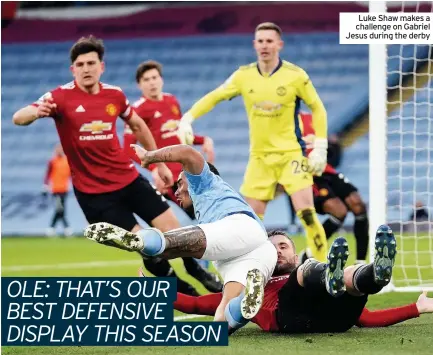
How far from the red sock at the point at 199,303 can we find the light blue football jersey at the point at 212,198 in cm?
Answer: 52

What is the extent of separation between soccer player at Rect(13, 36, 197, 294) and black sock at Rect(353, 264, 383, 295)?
2.54 metres

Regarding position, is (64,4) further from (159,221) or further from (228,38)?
(159,221)

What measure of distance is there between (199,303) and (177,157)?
102 centimetres

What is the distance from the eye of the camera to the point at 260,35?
8.42 m

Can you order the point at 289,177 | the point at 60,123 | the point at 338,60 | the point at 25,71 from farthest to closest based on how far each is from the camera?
the point at 25,71, the point at 338,60, the point at 289,177, the point at 60,123

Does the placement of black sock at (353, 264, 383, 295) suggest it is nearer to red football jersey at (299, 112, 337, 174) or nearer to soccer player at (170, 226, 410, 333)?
soccer player at (170, 226, 410, 333)

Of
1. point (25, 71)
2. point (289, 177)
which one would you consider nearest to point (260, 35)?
point (289, 177)

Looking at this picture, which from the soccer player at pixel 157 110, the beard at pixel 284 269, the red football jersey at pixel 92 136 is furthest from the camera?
the soccer player at pixel 157 110

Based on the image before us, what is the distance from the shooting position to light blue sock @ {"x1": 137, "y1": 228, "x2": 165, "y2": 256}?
5066 mm

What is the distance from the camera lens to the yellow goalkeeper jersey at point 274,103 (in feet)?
27.5

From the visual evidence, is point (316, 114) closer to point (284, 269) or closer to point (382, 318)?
point (284, 269)

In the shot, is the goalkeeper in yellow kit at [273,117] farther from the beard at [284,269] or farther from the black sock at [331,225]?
the beard at [284,269]

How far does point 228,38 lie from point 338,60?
104 inches

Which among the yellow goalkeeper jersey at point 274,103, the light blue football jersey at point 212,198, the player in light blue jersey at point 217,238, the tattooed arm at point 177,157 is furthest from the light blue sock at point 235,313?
the yellow goalkeeper jersey at point 274,103
